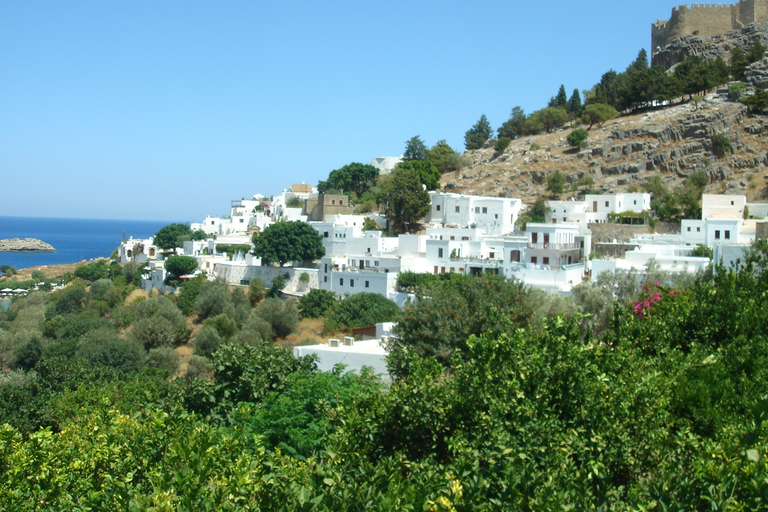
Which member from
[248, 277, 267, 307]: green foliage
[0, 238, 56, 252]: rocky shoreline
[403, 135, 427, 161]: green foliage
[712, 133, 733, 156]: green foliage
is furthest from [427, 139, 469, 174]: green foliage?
[0, 238, 56, 252]: rocky shoreline

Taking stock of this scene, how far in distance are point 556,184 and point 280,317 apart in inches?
962

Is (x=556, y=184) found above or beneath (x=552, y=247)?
above

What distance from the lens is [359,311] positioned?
31.9 meters

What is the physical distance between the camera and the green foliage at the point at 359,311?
3092cm

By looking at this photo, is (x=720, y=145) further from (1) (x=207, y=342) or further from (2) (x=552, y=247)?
(1) (x=207, y=342)

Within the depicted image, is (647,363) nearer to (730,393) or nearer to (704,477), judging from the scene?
(730,393)

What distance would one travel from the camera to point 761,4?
201 feet

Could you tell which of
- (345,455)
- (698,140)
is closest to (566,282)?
(345,455)

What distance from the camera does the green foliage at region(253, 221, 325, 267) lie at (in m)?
39.1

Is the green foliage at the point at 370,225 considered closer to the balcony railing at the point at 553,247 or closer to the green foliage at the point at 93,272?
the balcony railing at the point at 553,247

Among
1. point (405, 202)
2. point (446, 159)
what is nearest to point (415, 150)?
point (446, 159)

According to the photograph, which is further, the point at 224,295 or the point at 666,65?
the point at 666,65

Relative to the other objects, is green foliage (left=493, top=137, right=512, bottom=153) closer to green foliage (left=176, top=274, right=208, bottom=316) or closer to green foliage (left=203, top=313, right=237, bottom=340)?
green foliage (left=176, top=274, right=208, bottom=316)

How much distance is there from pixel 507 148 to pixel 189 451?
188 ft
